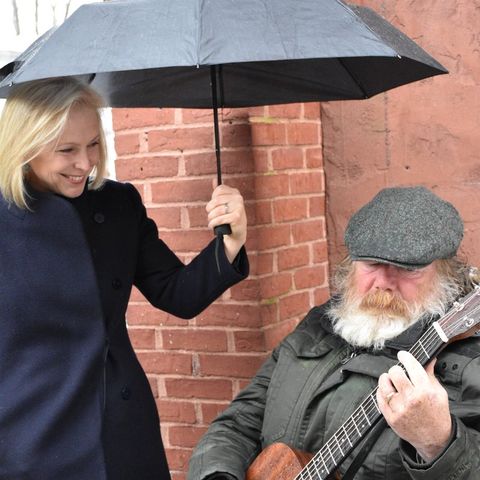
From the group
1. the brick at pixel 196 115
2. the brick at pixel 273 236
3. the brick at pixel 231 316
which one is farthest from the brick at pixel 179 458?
the brick at pixel 196 115

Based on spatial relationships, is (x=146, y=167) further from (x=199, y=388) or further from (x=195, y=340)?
(x=199, y=388)

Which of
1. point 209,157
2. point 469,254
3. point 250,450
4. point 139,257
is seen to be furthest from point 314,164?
point 250,450

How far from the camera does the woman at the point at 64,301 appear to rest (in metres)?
2.35

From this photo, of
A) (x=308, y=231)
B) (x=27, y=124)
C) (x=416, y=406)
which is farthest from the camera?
(x=308, y=231)

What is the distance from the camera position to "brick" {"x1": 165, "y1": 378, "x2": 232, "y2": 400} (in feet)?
11.0

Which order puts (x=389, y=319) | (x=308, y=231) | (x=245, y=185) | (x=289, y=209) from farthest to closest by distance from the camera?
(x=308, y=231), (x=289, y=209), (x=245, y=185), (x=389, y=319)

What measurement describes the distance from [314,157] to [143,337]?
41.0 inches

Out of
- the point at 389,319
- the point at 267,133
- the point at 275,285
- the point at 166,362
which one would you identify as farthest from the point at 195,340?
the point at 389,319

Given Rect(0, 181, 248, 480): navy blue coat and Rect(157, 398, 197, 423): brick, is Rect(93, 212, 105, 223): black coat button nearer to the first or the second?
Rect(0, 181, 248, 480): navy blue coat

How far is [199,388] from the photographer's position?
3.39m

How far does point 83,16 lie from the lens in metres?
2.13

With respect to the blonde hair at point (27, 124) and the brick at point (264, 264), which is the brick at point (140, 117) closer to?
the brick at point (264, 264)

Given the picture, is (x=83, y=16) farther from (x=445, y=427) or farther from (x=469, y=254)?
(x=469, y=254)

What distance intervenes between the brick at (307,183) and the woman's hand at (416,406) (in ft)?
5.02
